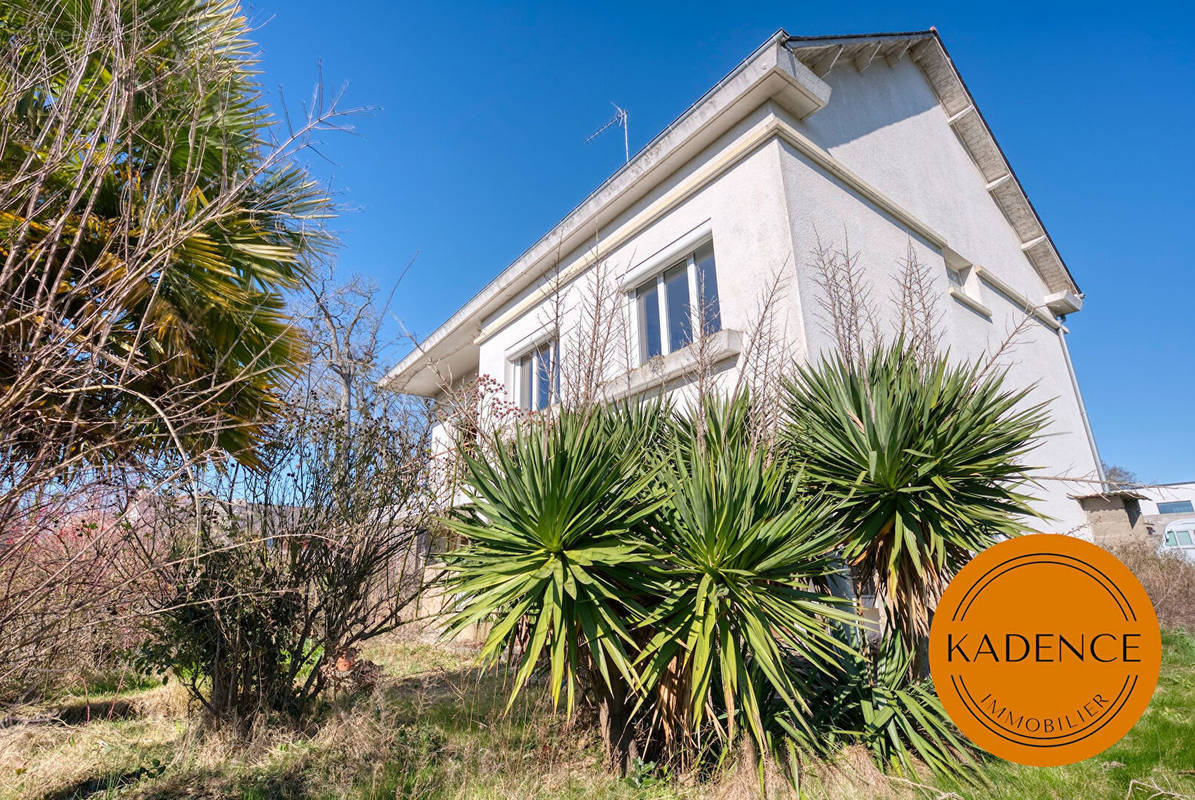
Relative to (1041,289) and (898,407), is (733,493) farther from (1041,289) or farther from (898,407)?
(1041,289)

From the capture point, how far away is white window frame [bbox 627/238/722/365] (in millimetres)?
7630

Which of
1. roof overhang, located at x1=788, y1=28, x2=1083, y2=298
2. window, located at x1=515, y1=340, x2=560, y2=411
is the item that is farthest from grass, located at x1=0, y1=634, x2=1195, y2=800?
roof overhang, located at x1=788, y1=28, x2=1083, y2=298

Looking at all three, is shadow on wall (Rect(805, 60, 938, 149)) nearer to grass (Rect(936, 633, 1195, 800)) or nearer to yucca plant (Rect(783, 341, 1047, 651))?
yucca plant (Rect(783, 341, 1047, 651))

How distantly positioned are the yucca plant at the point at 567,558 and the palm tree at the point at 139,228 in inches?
68.6

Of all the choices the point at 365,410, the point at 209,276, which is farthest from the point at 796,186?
the point at 209,276

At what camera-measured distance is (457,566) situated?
13.4ft

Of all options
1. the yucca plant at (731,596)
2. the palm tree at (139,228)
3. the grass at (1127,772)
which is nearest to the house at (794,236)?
the yucca plant at (731,596)

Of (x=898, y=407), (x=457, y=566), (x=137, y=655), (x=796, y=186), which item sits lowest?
(x=137, y=655)

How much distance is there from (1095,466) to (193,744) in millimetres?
15353

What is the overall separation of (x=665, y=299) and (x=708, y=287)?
0.77m

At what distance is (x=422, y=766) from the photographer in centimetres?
404

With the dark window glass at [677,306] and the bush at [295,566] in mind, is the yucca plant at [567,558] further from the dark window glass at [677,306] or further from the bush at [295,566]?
the dark window glass at [677,306]

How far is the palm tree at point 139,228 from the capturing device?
2.20 meters

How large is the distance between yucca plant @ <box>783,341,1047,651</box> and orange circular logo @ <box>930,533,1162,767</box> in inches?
82.3
